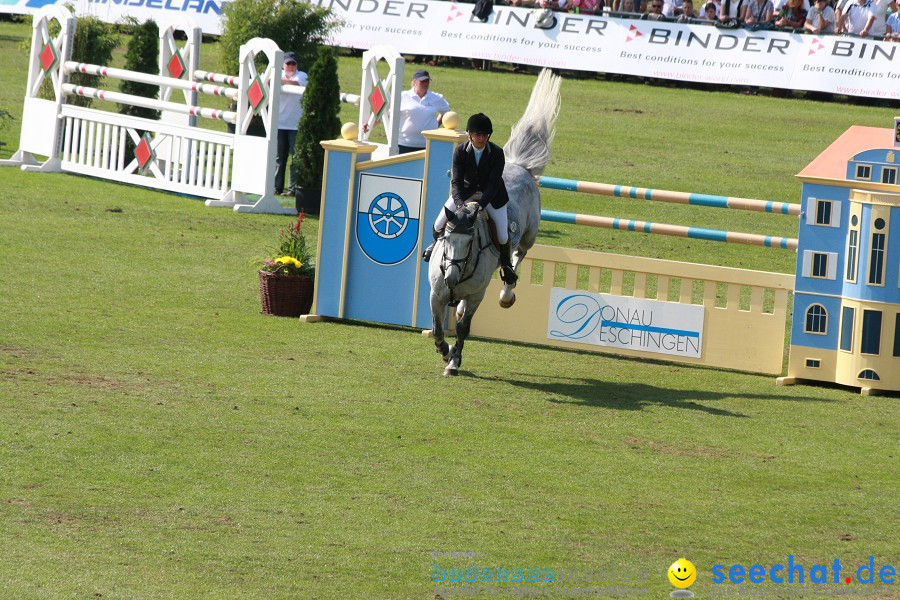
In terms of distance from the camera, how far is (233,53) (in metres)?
19.0

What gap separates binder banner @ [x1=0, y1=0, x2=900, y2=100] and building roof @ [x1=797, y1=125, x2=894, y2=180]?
43.3ft

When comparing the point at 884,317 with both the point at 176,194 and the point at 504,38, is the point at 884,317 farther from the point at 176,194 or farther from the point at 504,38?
the point at 504,38

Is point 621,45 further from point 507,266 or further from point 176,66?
point 507,266

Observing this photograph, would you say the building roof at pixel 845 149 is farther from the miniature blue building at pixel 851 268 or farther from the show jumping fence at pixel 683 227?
the show jumping fence at pixel 683 227

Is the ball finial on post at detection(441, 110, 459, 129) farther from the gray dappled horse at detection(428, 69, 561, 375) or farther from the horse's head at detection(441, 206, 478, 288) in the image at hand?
the horse's head at detection(441, 206, 478, 288)

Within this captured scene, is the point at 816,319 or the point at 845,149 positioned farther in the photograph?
the point at 845,149

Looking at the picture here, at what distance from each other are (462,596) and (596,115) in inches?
710

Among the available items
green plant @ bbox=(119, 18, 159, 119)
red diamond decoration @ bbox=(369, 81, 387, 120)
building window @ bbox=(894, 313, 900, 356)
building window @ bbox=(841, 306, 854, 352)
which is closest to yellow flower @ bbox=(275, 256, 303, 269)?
red diamond decoration @ bbox=(369, 81, 387, 120)

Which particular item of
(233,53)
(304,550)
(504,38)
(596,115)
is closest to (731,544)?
(304,550)

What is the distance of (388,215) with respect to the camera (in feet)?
36.8

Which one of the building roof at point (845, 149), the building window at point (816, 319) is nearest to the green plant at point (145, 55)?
the building roof at point (845, 149)

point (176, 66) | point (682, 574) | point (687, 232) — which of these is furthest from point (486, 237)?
point (176, 66)

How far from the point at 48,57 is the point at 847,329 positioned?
490 inches

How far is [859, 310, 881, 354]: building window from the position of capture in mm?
9742
